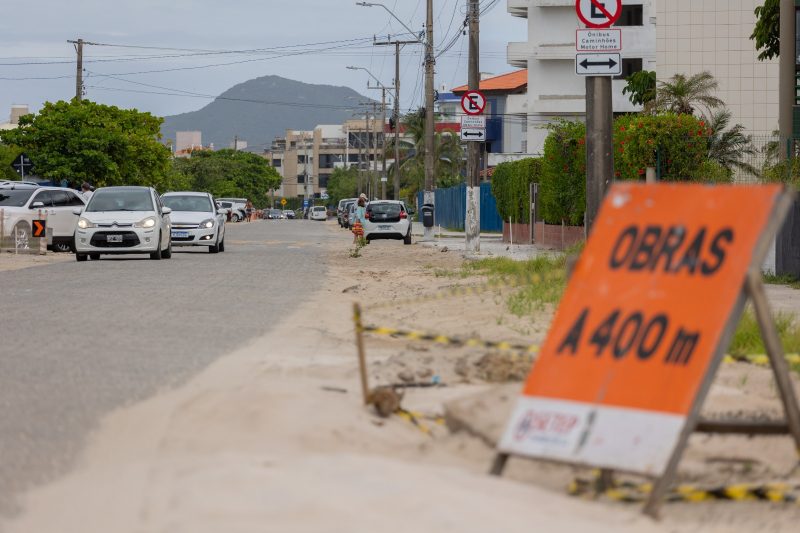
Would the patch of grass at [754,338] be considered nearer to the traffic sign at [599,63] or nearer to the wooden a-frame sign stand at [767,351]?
the traffic sign at [599,63]

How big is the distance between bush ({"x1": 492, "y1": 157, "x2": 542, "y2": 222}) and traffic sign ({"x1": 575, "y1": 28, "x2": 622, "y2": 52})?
2642cm

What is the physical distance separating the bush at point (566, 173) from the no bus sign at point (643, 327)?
26873 mm

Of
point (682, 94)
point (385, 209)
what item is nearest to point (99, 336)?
point (385, 209)

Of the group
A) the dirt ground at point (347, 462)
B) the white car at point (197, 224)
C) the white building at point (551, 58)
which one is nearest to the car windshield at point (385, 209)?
the white car at point (197, 224)

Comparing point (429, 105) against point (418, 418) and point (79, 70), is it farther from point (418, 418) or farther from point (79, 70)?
point (418, 418)

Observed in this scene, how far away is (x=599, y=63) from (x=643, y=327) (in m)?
9.83

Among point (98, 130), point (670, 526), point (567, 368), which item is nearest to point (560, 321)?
point (567, 368)

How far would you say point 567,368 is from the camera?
21.2 ft

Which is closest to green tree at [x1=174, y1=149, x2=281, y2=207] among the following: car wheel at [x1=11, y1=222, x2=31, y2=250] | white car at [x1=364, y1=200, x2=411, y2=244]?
white car at [x1=364, y1=200, x2=411, y2=244]

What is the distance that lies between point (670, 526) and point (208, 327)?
29.1ft

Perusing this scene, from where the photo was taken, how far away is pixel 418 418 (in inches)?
326

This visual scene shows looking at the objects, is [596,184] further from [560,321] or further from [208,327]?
[560,321]

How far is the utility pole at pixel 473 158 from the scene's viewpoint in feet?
116

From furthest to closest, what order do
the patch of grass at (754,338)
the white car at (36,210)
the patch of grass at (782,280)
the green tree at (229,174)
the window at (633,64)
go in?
1. the green tree at (229,174)
2. the window at (633,64)
3. the white car at (36,210)
4. the patch of grass at (782,280)
5. the patch of grass at (754,338)
